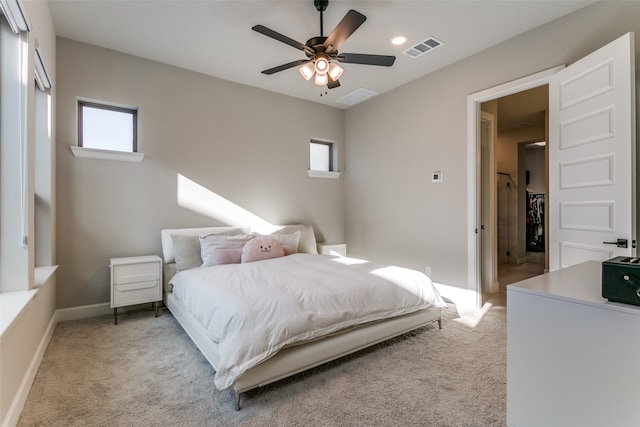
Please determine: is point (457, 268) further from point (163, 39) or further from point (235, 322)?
point (163, 39)

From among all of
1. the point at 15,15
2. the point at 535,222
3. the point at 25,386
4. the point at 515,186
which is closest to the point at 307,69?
the point at 15,15

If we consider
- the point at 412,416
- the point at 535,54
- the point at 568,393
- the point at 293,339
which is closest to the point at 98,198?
the point at 293,339

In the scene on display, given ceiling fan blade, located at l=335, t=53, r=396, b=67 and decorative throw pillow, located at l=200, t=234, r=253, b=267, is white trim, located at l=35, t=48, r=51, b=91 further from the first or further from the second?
ceiling fan blade, located at l=335, t=53, r=396, b=67

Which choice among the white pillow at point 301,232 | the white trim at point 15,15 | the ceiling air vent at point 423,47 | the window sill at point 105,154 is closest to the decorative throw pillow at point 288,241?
the white pillow at point 301,232

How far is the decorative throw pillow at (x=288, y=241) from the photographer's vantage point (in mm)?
3756

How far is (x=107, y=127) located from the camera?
3316 mm

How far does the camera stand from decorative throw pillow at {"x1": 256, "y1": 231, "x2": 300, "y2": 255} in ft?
12.3

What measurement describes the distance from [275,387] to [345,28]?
2460 millimetres

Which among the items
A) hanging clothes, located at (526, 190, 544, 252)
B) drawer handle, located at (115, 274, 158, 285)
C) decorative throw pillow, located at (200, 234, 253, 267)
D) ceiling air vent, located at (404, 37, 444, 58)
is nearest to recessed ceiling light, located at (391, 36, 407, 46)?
ceiling air vent, located at (404, 37, 444, 58)

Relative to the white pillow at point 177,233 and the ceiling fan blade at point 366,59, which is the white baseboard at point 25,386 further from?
the ceiling fan blade at point 366,59

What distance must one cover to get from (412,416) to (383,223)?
9.87 ft

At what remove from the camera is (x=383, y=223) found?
4.47 meters

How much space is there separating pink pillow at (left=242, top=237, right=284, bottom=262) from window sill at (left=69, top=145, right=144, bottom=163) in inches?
61.7

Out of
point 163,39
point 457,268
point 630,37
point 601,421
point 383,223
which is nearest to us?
point 601,421
